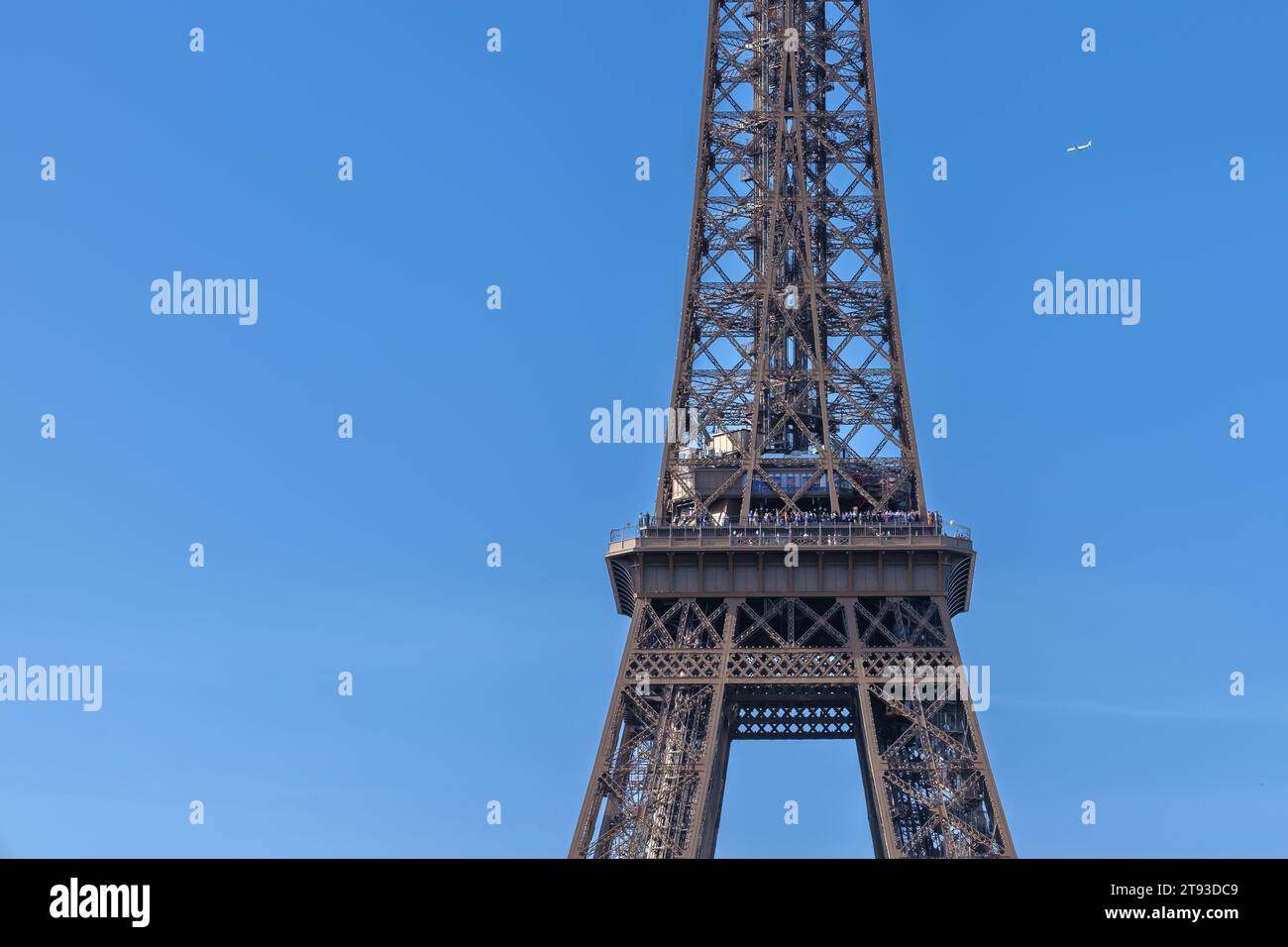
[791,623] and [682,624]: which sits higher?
[682,624]

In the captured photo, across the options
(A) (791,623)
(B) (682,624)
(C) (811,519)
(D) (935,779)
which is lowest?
(D) (935,779)

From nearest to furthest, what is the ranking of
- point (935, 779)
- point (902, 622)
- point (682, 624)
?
point (935, 779) < point (902, 622) < point (682, 624)

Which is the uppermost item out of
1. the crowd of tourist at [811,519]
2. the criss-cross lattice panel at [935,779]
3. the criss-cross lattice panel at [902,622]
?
the crowd of tourist at [811,519]

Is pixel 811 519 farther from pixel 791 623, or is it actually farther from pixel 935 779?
pixel 935 779

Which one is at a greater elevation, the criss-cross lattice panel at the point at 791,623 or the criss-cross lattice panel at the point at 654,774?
the criss-cross lattice panel at the point at 791,623

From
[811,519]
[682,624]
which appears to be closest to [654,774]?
[682,624]

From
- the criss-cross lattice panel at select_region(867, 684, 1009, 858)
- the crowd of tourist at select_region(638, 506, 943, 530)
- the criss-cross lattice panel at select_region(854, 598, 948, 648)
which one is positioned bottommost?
the criss-cross lattice panel at select_region(867, 684, 1009, 858)

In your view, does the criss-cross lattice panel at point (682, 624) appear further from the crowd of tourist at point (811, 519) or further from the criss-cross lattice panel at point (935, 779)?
the criss-cross lattice panel at point (935, 779)

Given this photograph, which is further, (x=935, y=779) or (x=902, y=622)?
(x=902, y=622)

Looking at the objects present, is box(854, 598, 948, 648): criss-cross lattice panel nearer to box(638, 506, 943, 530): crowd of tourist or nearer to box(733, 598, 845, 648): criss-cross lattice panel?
box(733, 598, 845, 648): criss-cross lattice panel
